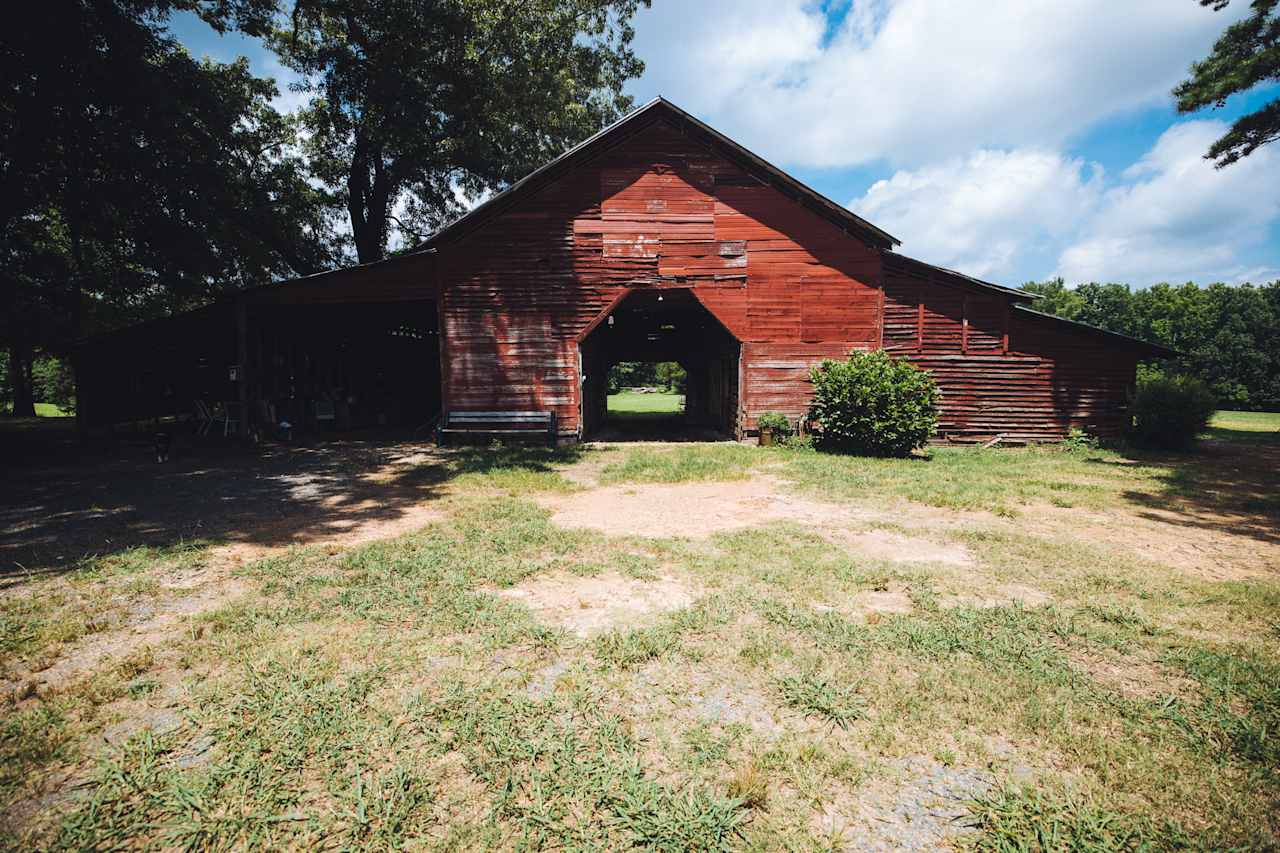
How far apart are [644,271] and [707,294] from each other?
1.90m

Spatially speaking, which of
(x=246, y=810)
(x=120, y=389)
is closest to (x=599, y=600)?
(x=246, y=810)

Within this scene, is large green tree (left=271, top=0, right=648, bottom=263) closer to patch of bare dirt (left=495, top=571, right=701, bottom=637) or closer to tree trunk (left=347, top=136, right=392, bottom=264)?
tree trunk (left=347, top=136, right=392, bottom=264)

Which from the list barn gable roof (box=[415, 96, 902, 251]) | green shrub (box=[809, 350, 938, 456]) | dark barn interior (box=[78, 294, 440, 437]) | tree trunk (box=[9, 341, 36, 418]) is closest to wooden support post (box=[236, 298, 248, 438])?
dark barn interior (box=[78, 294, 440, 437])

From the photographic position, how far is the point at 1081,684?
3.43 meters

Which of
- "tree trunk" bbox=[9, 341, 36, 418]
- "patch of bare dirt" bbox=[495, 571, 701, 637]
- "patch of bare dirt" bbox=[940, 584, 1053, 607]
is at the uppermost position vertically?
"tree trunk" bbox=[9, 341, 36, 418]

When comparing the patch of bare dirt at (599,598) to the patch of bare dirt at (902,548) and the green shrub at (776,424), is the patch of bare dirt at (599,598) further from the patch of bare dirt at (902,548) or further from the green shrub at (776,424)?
the green shrub at (776,424)

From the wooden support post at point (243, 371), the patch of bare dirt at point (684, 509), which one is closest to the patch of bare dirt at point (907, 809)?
A: the patch of bare dirt at point (684, 509)

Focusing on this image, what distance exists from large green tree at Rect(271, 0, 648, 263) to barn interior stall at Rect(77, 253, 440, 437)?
245 inches

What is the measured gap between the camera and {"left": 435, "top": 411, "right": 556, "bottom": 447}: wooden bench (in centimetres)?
1446

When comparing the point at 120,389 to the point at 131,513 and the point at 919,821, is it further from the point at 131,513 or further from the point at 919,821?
the point at 919,821

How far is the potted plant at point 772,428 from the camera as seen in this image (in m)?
14.5

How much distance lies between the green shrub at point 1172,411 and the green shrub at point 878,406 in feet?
21.1

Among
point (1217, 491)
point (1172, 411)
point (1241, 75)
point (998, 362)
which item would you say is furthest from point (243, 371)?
point (1241, 75)

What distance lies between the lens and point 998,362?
15031mm
